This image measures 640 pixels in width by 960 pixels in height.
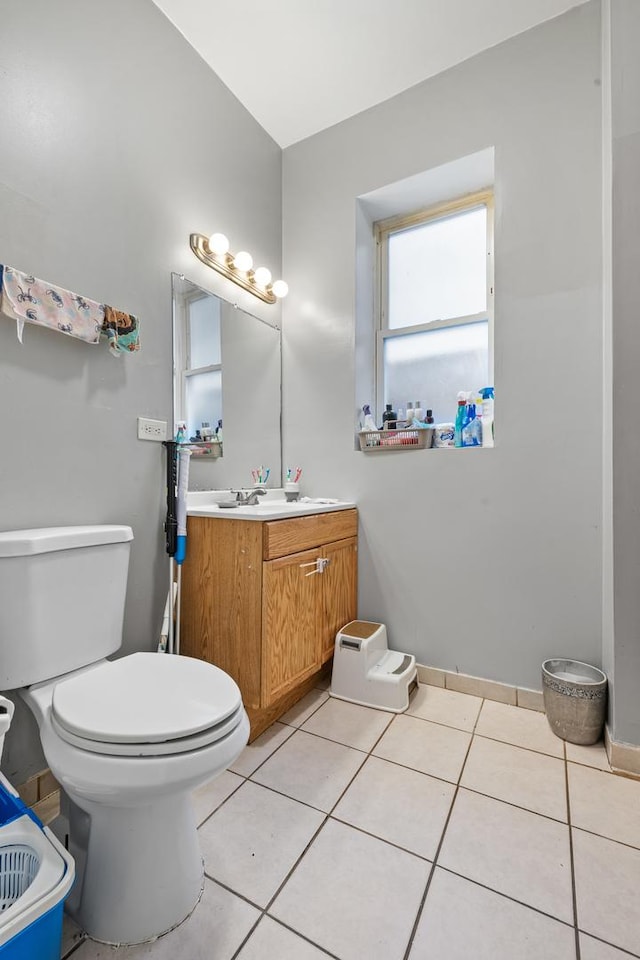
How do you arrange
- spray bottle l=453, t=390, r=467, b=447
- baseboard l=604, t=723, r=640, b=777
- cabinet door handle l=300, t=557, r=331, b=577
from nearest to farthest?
1. baseboard l=604, t=723, r=640, b=777
2. cabinet door handle l=300, t=557, r=331, b=577
3. spray bottle l=453, t=390, r=467, b=447

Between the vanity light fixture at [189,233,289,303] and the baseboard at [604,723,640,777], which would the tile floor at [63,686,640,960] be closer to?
the baseboard at [604,723,640,777]

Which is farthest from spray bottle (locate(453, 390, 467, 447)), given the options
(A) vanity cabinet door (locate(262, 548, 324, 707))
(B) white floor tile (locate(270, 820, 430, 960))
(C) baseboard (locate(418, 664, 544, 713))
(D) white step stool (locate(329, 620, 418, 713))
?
(B) white floor tile (locate(270, 820, 430, 960))

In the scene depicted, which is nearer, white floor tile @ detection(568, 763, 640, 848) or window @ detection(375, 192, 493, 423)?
white floor tile @ detection(568, 763, 640, 848)

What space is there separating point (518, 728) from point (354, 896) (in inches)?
37.1

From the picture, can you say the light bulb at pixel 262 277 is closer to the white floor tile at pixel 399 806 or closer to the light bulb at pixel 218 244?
the light bulb at pixel 218 244

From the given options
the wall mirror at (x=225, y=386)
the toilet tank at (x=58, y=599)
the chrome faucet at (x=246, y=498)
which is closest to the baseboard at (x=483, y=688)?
the chrome faucet at (x=246, y=498)

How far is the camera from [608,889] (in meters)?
1.00

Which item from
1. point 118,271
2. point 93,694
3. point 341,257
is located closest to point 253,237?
point 341,257

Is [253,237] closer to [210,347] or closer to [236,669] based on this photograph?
[210,347]

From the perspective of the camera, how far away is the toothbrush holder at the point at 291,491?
7.43ft

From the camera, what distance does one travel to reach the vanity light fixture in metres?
1.84

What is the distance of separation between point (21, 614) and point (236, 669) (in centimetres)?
72

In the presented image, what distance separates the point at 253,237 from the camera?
2.17 meters

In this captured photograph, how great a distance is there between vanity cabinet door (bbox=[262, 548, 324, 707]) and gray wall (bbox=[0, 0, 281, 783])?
0.47m
